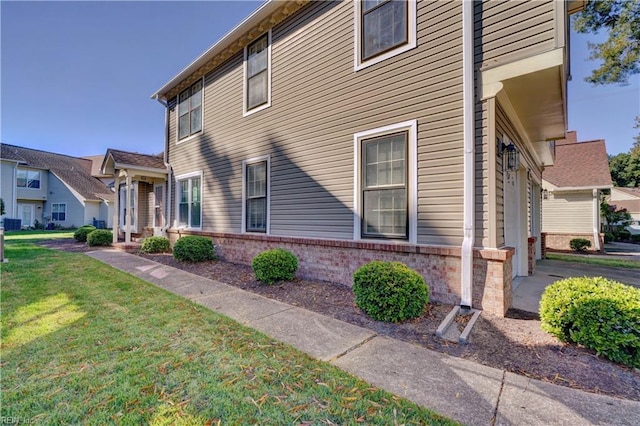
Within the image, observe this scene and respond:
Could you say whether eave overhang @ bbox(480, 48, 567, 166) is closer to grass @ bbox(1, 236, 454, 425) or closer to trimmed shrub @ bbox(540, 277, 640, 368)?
trimmed shrub @ bbox(540, 277, 640, 368)

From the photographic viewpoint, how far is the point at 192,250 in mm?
7875

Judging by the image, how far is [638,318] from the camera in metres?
2.78

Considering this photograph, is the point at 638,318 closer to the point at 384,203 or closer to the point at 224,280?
the point at 384,203

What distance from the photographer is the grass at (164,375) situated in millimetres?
2053

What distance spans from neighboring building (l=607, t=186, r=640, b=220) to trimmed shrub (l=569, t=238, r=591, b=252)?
3259 cm

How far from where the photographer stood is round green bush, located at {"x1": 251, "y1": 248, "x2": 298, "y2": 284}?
5684 mm

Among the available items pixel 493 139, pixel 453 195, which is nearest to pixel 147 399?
pixel 453 195

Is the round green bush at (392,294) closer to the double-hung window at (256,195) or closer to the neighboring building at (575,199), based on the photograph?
the double-hung window at (256,195)

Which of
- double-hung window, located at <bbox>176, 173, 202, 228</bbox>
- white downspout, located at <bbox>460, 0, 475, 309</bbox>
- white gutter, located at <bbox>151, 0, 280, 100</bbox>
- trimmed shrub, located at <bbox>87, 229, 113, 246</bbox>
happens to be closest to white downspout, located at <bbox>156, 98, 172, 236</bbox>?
double-hung window, located at <bbox>176, 173, 202, 228</bbox>

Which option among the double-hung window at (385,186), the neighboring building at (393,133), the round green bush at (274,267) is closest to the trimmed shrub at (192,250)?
the neighboring building at (393,133)

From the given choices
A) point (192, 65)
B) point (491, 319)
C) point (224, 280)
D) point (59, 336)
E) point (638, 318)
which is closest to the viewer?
point (638, 318)

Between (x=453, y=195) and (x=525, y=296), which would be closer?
(x=453, y=195)

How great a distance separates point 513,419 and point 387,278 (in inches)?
80.4

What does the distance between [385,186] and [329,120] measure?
1.93 meters
